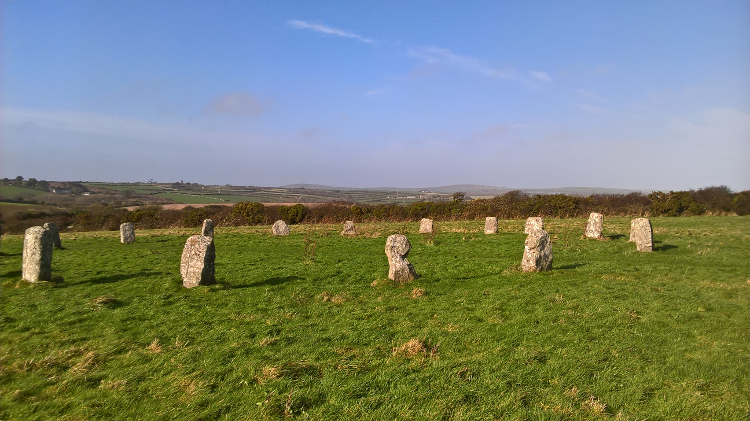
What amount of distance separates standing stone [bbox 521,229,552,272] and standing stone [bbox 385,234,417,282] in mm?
3632

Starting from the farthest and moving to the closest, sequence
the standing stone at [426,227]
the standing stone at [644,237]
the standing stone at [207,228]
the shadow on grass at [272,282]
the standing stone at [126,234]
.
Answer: the standing stone at [426,227]
the standing stone at [207,228]
the standing stone at [126,234]
the standing stone at [644,237]
the shadow on grass at [272,282]

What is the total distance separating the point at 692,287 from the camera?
9.68 metres

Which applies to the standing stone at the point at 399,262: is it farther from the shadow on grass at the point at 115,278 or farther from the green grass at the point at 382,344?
the shadow on grass at the point at 115,278

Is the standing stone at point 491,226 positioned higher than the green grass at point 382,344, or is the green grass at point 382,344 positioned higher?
the standing stone at point 491,226

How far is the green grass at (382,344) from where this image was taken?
15.3 feet

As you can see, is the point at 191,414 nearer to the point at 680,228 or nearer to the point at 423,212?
the point at 680,228

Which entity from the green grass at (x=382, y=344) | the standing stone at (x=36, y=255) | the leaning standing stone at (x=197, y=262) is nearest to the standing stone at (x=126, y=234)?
the green grass at (x=382, y=344)

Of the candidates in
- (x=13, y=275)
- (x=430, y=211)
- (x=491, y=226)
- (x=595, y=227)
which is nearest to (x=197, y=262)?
(x=13, y=275)

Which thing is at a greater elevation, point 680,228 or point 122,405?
point 680,228

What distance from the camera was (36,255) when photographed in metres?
10.5

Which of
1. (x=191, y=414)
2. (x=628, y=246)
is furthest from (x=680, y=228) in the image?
(x=191, y=414)

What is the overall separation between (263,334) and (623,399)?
18.3 ft

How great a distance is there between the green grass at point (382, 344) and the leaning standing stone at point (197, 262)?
34 cm

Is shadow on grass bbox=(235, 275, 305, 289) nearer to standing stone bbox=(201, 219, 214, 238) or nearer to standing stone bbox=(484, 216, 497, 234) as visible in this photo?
standing stone bbox=(201, 219, 214, 238)
